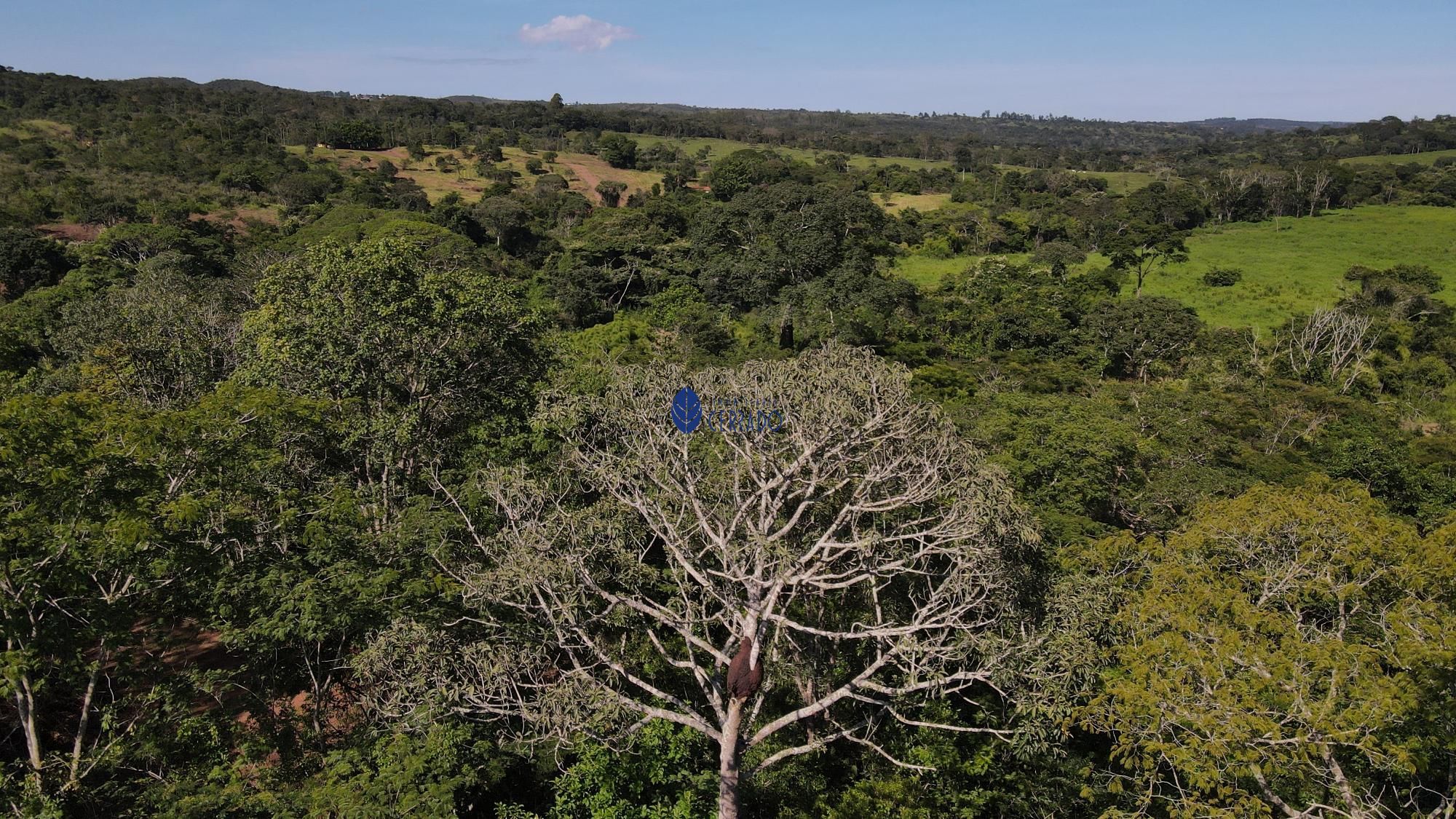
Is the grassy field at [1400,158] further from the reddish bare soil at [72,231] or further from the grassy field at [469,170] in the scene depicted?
the reddish bare soil at [72,231]

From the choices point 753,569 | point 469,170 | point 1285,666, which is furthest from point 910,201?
point 1285,666

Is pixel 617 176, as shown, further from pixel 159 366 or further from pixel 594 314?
pixel 159 366

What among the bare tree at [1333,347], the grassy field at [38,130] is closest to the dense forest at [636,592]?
the bare tree at [1333,347]

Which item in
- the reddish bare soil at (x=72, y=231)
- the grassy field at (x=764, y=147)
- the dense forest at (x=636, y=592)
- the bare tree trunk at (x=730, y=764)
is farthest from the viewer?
the grassy field at (x=764, y=147)

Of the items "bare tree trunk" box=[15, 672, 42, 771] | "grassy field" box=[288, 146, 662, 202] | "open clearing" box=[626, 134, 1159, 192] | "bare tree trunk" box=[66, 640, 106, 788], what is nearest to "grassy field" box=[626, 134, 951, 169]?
"open clearing" box=[626, 134, 1159, 192]

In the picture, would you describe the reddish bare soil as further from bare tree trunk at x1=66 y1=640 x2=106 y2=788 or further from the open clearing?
the open clearing
